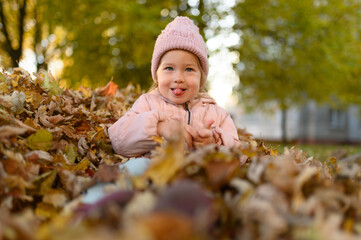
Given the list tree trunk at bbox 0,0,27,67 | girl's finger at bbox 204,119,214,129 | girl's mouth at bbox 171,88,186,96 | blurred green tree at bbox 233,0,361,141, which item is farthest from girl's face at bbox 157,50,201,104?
tree trunk at bbox 0,0,27,67

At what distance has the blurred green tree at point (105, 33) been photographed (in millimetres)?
8961

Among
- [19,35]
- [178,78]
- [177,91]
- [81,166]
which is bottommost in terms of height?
[81,166]

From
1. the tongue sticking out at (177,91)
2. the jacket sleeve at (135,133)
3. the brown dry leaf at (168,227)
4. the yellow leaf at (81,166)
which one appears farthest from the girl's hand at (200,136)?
the brown dry leaf at (168,227)

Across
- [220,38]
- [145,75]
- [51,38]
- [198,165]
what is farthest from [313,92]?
[198,165]

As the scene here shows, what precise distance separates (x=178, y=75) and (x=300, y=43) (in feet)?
30.1

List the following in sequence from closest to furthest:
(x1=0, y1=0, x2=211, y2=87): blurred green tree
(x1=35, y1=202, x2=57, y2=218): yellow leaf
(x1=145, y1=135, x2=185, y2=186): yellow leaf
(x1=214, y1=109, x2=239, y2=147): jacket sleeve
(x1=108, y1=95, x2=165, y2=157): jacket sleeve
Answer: (x1=145, y1=135, x2=185, y2=186): yellow leaf, (x1=35, y1=202, x2=57, y2=218): yellow leaf, (x1=108, y1=95, x2=165, y2=157): jacket sleeve, (x1=214, y1=109, x2=239, y2=147): jacket sleeve, (x1=0, y1=0, x2=211, y2=87): blurred green tree

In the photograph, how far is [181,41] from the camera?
9.29ft

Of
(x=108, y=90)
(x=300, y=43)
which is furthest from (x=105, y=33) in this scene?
(x=108, y=90)

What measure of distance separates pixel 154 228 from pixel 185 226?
9cm

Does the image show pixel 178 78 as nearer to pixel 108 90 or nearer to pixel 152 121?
pixel 152 121

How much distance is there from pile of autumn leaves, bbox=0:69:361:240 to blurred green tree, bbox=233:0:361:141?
9030 millimetres

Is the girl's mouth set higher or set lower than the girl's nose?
lower

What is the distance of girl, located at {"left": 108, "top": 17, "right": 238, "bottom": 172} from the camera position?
8.38 ft

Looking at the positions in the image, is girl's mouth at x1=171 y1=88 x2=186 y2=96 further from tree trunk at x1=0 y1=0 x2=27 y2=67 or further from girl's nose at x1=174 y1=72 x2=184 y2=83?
tree trunk at x1=0 y1=0 x2=27 y2=67
